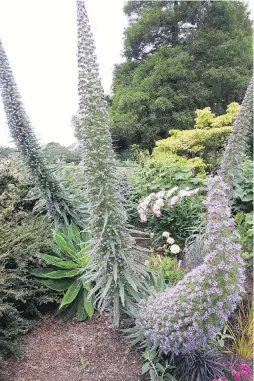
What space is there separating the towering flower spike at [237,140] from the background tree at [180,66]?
27.6ft

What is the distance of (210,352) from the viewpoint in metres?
2.17

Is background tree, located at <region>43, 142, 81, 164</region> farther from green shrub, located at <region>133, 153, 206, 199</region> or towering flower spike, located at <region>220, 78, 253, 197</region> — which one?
towering flower spike, located at <region>220, 78, 253, 197</region>

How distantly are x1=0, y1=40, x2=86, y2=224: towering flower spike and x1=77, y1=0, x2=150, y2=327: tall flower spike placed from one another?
1.12 meters

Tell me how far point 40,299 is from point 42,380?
2.26 feet

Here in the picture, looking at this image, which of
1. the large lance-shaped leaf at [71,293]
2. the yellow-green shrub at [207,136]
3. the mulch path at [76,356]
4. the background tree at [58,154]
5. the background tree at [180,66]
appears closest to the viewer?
the mulch path at [76,356]

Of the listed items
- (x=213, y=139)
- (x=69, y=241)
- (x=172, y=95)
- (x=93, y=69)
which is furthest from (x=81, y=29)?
(x=172, y=95)

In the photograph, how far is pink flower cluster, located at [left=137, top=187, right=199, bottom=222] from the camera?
153 inches

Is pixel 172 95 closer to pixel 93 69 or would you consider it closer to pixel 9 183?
pixel 9 183

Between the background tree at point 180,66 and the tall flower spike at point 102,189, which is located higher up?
the background tree at point 180,66

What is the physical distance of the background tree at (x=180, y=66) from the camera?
11484 millimetres

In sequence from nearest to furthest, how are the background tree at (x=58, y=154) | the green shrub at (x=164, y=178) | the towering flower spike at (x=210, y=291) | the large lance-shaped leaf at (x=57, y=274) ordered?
the towering flower spike at (x=210, y=291) → the large lance-shaped leaf at (x=57, y=274) → the background tree at (x=58, y=154) → the green shrub at (x=164, y=178)

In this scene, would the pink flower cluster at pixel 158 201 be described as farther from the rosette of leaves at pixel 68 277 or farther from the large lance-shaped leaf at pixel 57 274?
the large lance-shaped leaf at pixel 57 274

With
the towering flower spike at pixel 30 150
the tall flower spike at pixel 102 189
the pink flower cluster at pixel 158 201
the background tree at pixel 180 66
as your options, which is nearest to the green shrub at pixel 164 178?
the pink flower cluster at pixel 158 201

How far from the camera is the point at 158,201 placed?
3.90 m
